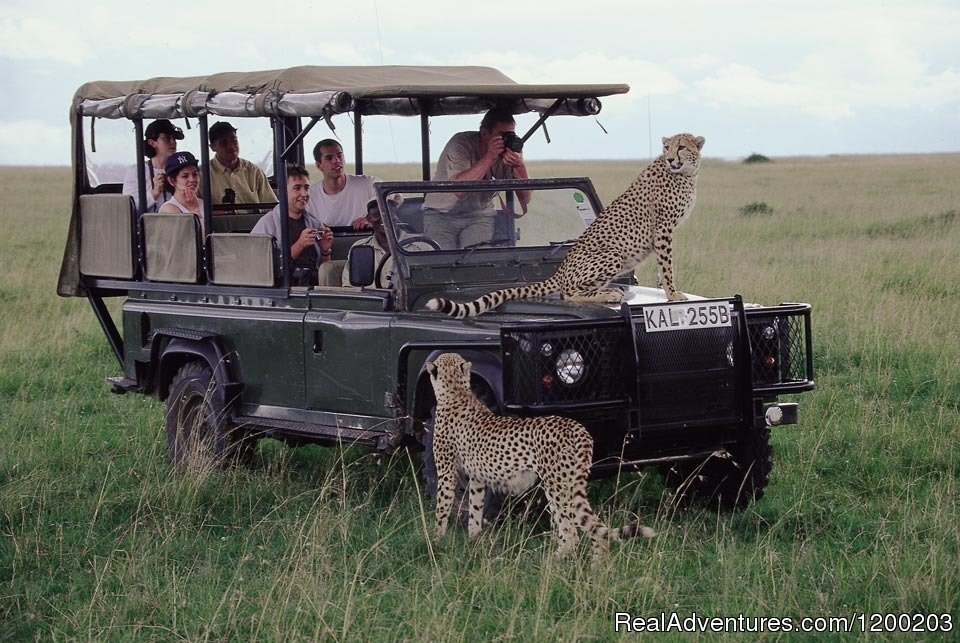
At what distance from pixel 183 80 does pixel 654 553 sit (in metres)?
3.61

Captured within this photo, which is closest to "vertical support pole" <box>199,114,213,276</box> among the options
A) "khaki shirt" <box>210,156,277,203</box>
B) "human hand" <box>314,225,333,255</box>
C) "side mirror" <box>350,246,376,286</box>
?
"human hand" <box>314,225,333,255</box>

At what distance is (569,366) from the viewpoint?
4.96 metres

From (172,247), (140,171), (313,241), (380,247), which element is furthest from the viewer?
(140,171)

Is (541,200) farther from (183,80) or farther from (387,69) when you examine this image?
(183,80)

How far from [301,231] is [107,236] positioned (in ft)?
4.64

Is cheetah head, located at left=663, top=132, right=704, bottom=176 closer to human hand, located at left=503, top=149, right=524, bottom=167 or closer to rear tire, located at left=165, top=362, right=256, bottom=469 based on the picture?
human hand, located at left=503, top=149, right=524, bottom=167

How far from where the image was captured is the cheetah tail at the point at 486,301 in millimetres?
5391

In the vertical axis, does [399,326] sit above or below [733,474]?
above

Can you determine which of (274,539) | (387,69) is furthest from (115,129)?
(274,539)

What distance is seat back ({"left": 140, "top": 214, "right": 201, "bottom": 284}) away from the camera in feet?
22.2

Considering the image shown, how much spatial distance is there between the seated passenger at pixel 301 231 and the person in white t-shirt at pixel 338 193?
1.11 ft

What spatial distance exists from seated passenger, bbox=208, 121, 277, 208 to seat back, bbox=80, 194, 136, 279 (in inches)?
24.1

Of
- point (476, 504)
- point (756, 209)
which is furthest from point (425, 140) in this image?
point (756, 209)

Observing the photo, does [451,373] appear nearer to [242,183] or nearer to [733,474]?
[733,474]
